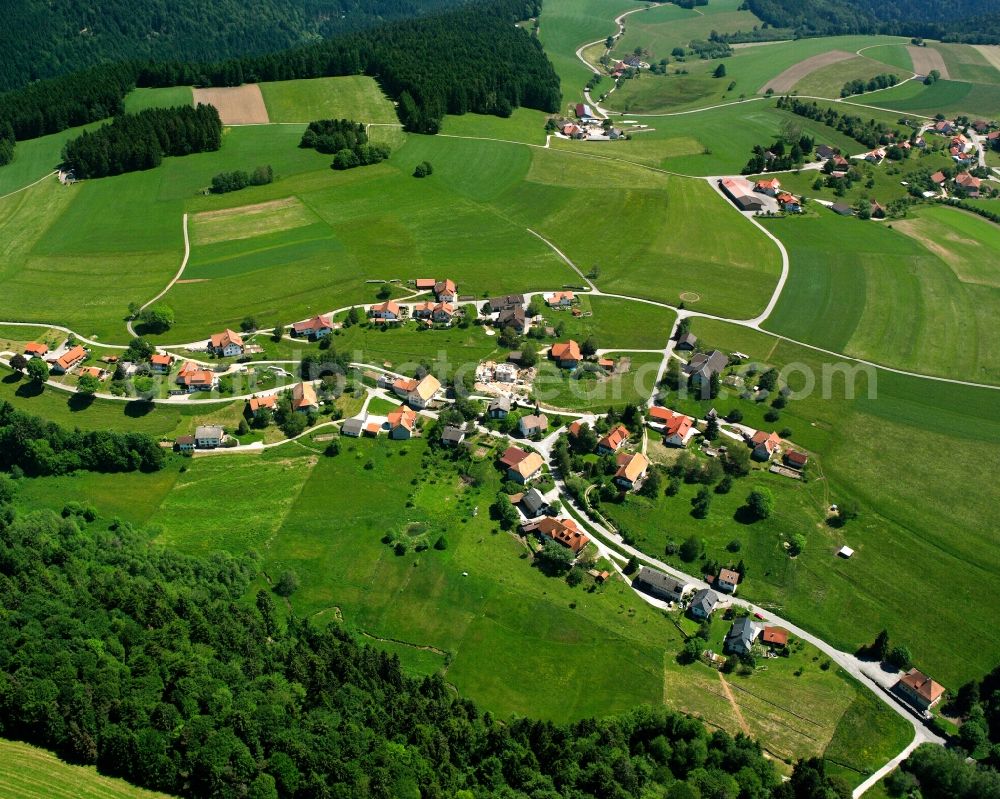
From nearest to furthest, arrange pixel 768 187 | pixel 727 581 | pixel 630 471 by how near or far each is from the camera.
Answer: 1. pixel 727 581
2. pixel 630 471
3. pixel 768 187

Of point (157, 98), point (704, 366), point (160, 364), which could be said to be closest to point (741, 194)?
point (704, 366)

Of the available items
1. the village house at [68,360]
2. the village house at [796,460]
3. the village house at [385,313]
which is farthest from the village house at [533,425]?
the village house at [68,360]

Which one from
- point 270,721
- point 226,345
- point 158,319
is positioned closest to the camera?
point 270,721

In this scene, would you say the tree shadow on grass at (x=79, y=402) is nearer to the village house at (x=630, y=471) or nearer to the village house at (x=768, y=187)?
the village house at (x=630, y=471)

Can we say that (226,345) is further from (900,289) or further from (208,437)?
(900,289)

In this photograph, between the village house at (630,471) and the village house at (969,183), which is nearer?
the village house at (630,471)

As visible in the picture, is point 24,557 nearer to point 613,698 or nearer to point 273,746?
point 273,746

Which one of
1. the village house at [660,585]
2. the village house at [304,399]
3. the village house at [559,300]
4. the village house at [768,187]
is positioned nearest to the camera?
the village house at [660,585]
